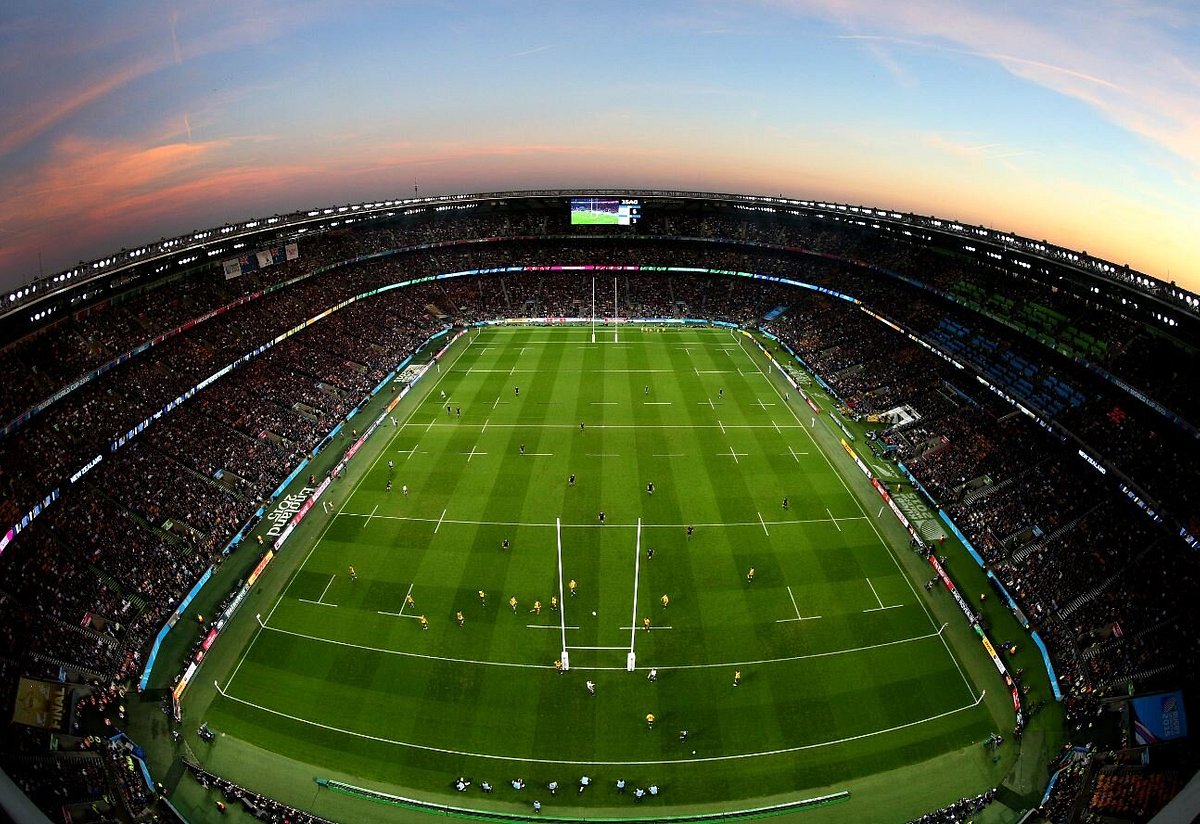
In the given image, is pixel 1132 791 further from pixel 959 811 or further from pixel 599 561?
pixel 599 561

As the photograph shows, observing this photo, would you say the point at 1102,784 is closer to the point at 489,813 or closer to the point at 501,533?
the point at 489,813

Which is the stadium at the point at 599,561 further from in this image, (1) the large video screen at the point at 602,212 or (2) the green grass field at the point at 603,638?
(1) the large video screen at the point at 602,212

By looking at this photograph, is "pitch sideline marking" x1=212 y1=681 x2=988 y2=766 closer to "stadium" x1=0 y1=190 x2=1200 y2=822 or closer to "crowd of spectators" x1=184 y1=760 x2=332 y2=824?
"stadium" x1=0 y1=190 x2=1200 y2=822

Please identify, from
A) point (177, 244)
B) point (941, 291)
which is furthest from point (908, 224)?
point (177, 244)

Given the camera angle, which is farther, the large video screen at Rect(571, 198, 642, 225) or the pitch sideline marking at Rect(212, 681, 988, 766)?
the large video screen at Rect(571, 198, 642, 225)

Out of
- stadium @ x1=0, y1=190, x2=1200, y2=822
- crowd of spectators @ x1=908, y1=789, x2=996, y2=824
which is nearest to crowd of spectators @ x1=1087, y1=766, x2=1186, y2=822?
stadium @ x1=0, y1=190, x2=1200, y2=822

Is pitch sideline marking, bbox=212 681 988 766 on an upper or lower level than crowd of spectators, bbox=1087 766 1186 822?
lower
